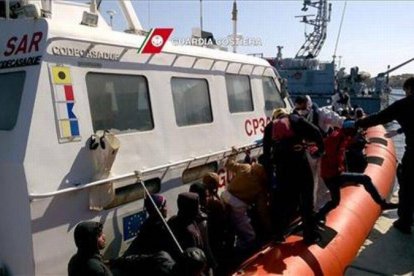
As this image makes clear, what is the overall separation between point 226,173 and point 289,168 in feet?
4.21

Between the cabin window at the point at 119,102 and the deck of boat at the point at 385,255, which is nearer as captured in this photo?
the cabin window at the point at 119,102

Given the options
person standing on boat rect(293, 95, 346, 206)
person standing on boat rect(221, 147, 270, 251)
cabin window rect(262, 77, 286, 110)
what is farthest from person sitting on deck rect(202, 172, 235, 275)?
cabin window rect(262, 77, 286, 110)

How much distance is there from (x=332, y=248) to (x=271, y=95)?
313 centimetres

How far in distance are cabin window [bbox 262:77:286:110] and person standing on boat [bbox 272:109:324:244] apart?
7.52 ft

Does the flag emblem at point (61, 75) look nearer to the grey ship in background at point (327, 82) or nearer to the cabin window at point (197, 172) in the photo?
the cabin window at point (197, 172)

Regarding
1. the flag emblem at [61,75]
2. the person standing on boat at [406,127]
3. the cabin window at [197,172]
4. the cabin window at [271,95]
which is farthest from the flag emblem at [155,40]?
the cabin window at [271,95]

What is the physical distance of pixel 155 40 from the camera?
4.06 m

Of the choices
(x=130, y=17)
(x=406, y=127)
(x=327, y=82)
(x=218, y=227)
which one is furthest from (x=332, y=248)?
(x=327, y=82)

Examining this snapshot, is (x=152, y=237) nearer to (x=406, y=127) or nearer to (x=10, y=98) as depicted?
(x=10, y=98)

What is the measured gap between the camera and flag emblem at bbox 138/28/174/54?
13.1 ft

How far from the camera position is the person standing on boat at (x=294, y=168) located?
4.41 metres

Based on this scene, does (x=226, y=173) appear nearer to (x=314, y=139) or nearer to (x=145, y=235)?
(x=314, y=139)

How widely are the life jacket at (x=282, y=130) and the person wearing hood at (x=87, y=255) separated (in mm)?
2369

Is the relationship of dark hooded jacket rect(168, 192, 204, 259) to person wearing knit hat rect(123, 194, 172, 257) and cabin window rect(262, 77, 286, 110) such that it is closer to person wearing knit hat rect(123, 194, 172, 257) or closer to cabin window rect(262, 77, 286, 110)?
person wearing knit hat rect(123, 194, 172, 257)
